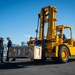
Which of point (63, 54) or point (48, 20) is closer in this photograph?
point (63, 54)

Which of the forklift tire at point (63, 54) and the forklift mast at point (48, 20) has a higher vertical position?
the forklift mast at point (48, 20)

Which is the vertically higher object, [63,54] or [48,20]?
[48,20]

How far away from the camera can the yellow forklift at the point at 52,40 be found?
12805 mm

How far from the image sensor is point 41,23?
14.4m

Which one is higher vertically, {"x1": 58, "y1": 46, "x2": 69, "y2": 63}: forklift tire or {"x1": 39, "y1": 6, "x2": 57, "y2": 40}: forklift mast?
{"x1": 39, "y1": 6, "x2": 57, "y2": 40}: forklift mast

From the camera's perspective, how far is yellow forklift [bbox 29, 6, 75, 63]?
12805mm

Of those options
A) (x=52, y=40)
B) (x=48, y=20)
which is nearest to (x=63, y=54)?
(x=52, y=40)

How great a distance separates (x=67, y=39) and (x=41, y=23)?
7.40 ft

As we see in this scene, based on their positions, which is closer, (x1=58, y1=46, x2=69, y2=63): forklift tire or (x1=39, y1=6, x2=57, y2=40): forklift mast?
(x1=58, y1=46, x2=69, y2=63): forklift tire

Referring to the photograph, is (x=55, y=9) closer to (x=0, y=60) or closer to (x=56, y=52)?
(x=56, y=52)

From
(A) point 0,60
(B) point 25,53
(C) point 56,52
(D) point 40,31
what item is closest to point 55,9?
(D) point 40,31

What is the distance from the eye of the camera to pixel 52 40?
43.1 feet

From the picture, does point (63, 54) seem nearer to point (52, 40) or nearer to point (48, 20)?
point (52, 40)

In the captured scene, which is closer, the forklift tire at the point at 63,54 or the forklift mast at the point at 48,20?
the forklift tire at the point at 63,54
